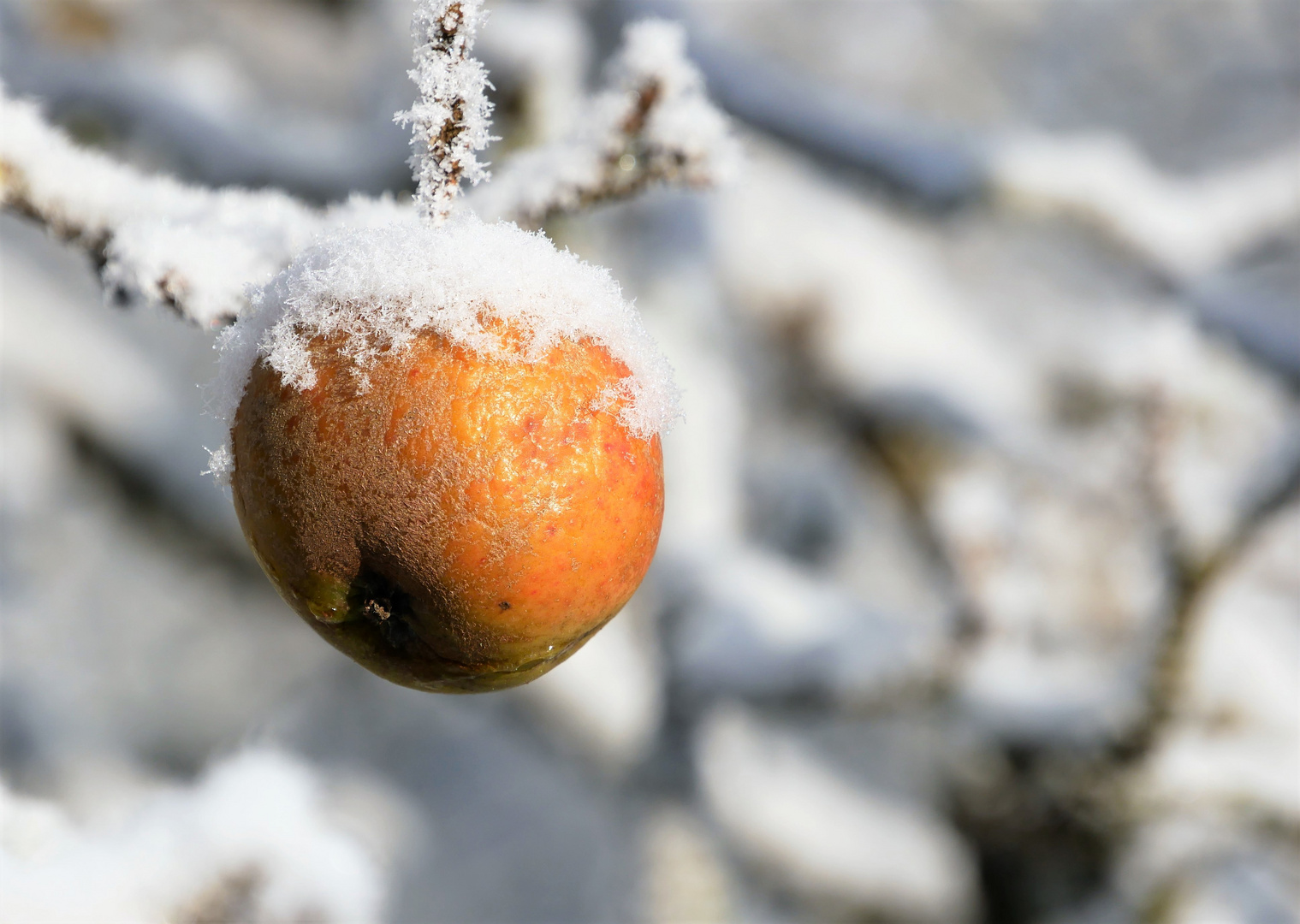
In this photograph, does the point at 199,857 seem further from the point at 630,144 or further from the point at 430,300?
the point at 630,144

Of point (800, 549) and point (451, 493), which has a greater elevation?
point (800, 549)

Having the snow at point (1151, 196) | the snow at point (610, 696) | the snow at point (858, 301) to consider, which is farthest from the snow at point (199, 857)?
the snow at point (858, 301)

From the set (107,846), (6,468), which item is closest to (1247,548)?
(107,846)

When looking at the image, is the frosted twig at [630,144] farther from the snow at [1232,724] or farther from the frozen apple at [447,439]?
the snow at [1232,724]

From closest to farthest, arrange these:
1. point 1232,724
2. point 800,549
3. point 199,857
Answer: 1. point 199,857
2. point 1232,724
3. point 800,549

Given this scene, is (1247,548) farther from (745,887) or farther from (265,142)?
(265,142)

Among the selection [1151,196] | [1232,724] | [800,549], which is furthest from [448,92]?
[800,549]

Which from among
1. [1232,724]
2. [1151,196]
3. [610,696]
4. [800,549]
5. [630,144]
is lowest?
[630,144]

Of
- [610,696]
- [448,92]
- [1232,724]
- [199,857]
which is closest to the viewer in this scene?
[448,92]
